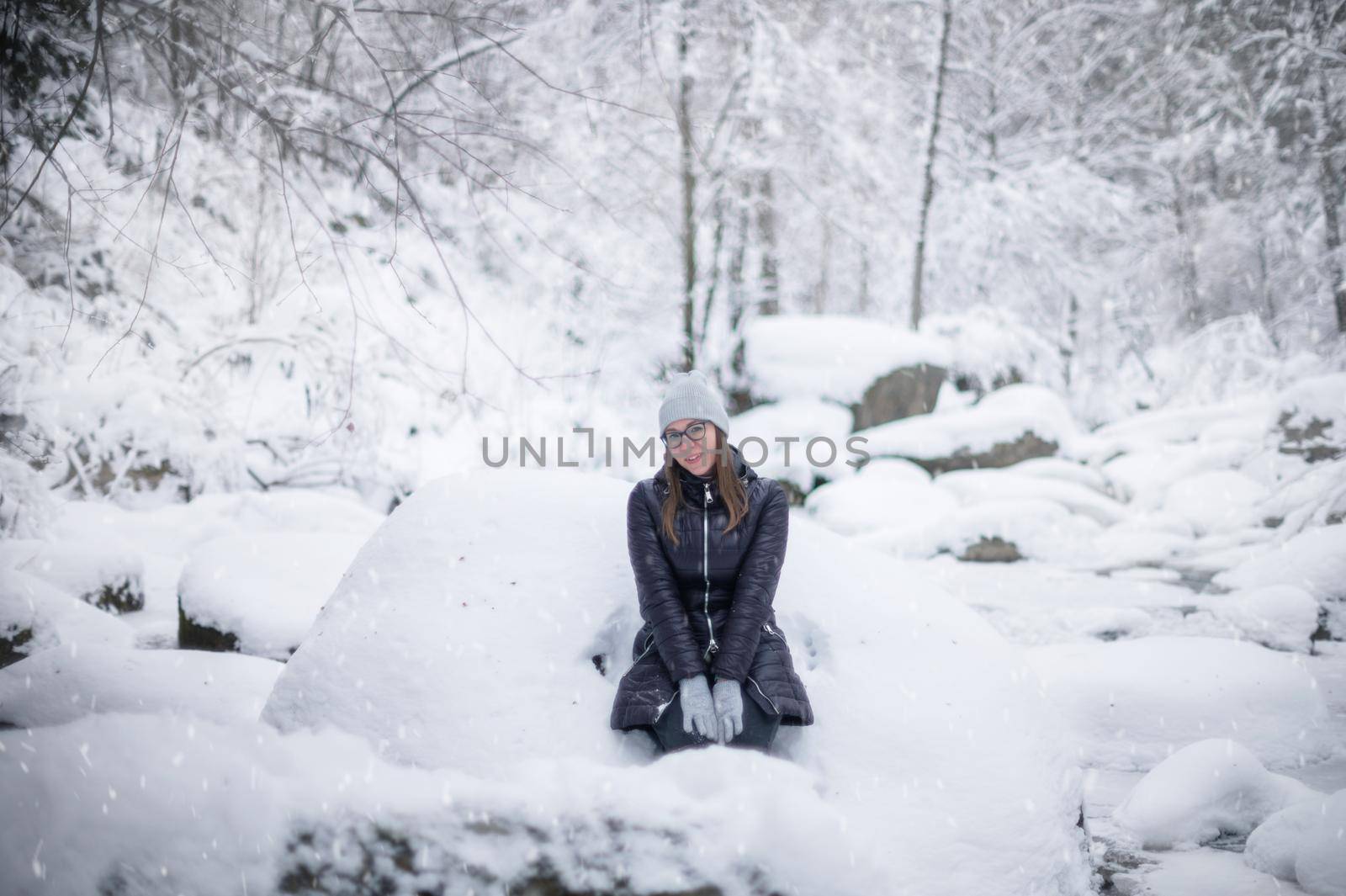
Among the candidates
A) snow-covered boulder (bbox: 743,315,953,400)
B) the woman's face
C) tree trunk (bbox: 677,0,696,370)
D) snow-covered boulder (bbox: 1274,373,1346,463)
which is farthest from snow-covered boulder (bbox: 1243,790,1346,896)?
snow-covered boulder (bbox: 743,315,953,400)

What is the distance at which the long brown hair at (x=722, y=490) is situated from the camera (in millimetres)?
2553

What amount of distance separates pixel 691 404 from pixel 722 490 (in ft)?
1.01

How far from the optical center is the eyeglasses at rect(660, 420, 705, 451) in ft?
8.38

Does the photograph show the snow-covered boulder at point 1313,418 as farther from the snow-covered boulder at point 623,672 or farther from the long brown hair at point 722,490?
the long brown hair at point 722,490

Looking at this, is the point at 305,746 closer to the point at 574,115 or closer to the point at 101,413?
the point at 101,413

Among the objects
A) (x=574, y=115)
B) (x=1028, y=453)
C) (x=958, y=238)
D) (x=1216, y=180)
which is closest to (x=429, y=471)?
(x=574, y=115)

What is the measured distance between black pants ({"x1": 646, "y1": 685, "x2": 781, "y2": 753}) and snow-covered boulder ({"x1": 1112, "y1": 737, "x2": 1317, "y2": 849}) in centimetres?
158

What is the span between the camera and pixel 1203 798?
2.89 meters

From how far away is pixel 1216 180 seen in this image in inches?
685

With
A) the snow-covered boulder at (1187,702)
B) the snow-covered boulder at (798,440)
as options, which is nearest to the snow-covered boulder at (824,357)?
the snow-covered boulder at (798,440)

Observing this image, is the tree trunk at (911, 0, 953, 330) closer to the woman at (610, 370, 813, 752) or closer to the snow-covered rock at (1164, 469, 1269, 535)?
the snow-covered rock at (1164, 469, 1269, 535)

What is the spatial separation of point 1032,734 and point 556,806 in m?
1.56

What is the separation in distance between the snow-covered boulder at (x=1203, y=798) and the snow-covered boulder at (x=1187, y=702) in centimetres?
55

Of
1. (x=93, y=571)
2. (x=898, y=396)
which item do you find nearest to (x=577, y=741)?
(x=93, y=571)
